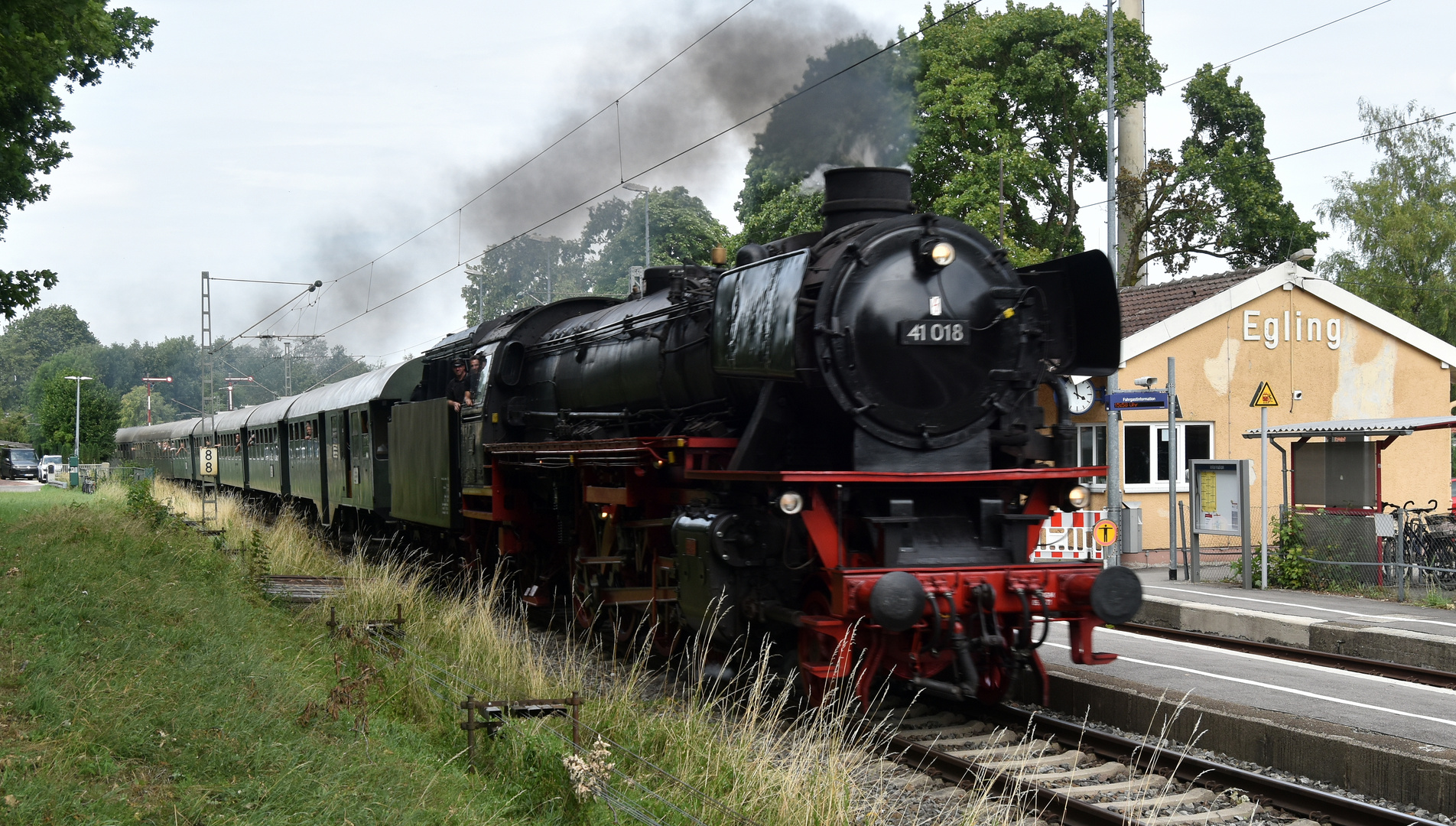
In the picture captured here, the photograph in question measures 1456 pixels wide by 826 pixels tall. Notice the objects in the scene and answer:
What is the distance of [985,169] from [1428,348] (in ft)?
31.3

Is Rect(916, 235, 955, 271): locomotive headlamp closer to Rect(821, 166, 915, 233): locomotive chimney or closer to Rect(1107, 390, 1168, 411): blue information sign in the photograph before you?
Rect(821, 166, 915, 233): locomotive chimney

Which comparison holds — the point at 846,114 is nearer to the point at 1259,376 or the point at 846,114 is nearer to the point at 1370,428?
the point at 1370,428

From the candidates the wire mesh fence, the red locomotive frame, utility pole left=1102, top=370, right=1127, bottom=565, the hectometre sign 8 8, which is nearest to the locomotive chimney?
A: the red locomotive frame

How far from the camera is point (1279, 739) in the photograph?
251 inches

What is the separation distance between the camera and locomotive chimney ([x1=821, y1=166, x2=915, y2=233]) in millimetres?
8023

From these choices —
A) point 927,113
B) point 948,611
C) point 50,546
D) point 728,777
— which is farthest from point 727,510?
point 927,113

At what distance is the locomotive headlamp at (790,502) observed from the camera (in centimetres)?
684

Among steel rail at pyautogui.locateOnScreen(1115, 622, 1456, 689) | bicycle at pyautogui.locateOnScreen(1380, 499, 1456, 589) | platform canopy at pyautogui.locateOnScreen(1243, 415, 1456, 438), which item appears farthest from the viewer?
bicycle at pyautogui.locateOnScreen(1380, 499, 1456, 589)

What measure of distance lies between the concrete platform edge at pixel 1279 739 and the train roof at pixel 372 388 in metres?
11.0

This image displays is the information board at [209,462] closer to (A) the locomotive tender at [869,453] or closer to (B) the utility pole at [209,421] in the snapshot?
→ (B) the utility pole at [209,421]

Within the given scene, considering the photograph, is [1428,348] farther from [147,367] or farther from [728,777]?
[147,367]

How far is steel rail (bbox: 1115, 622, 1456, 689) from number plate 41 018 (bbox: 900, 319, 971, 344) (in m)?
3.29

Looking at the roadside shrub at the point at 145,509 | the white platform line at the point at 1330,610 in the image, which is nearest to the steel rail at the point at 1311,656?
the white platform line at the point at 1330,610

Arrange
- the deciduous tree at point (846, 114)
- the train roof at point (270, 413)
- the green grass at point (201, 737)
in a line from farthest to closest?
the train roof at point (270, 413)
the deciduous tree at point (846, 114)
the green grass at point (201, 737)
